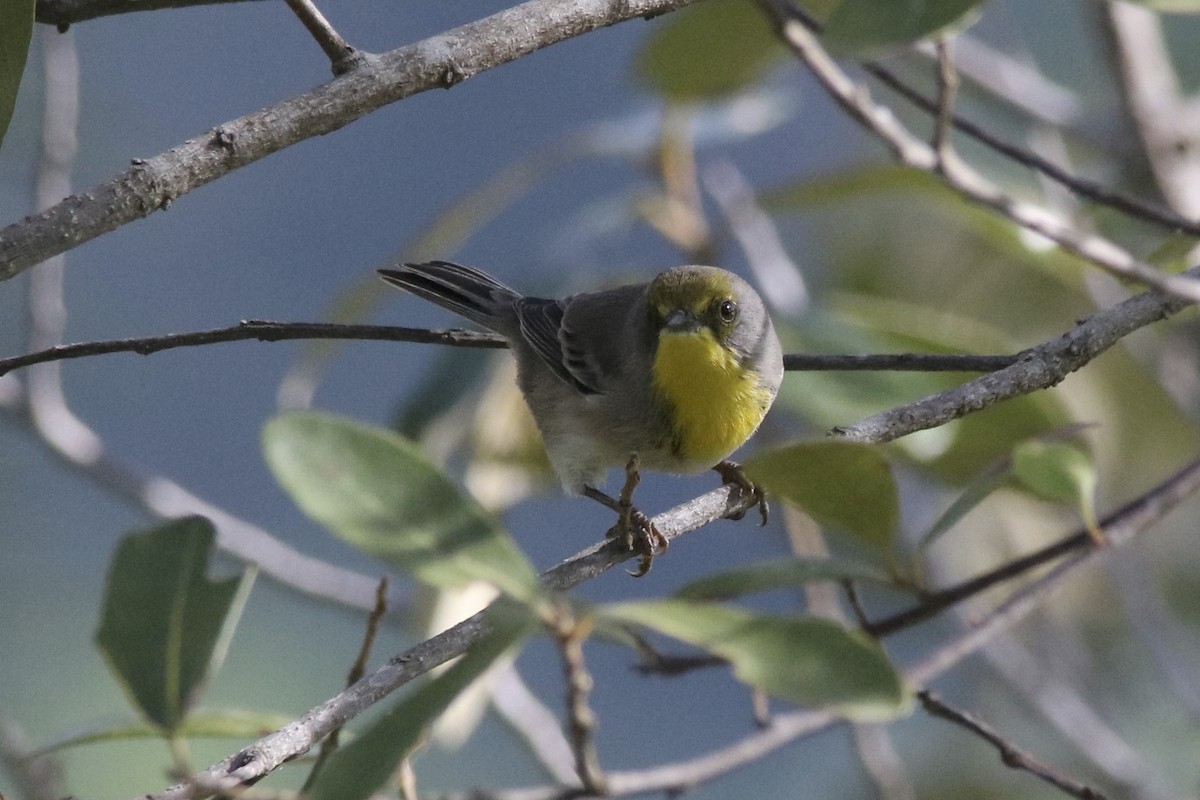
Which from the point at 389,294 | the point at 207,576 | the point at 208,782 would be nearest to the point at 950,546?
the point at 389,294

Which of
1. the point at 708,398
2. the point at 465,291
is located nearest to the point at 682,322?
the point at 708,398

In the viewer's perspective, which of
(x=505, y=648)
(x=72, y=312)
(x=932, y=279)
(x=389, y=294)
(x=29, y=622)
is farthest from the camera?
(x=72, y=312)

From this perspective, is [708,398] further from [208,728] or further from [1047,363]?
[208,728]

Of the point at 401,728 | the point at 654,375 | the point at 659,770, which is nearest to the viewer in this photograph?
the point at 401,728

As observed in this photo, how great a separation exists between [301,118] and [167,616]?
86 centimetres

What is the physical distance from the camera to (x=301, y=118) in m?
1.56

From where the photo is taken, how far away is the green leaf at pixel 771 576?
1754mm

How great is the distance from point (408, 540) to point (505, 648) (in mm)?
317

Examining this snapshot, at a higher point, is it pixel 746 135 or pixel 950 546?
pixel 746 135

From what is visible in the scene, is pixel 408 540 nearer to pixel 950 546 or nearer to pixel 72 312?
pixel 950 546

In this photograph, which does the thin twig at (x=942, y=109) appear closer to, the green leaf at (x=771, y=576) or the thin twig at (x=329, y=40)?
the green leaf at (x=771, y=576)

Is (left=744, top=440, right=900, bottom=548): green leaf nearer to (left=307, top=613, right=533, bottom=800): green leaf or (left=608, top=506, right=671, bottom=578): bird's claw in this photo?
(left=608, top=506, right=671, bottom=578): bird's claw

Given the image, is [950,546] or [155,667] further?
[950,546]

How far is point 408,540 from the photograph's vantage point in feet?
5.08
